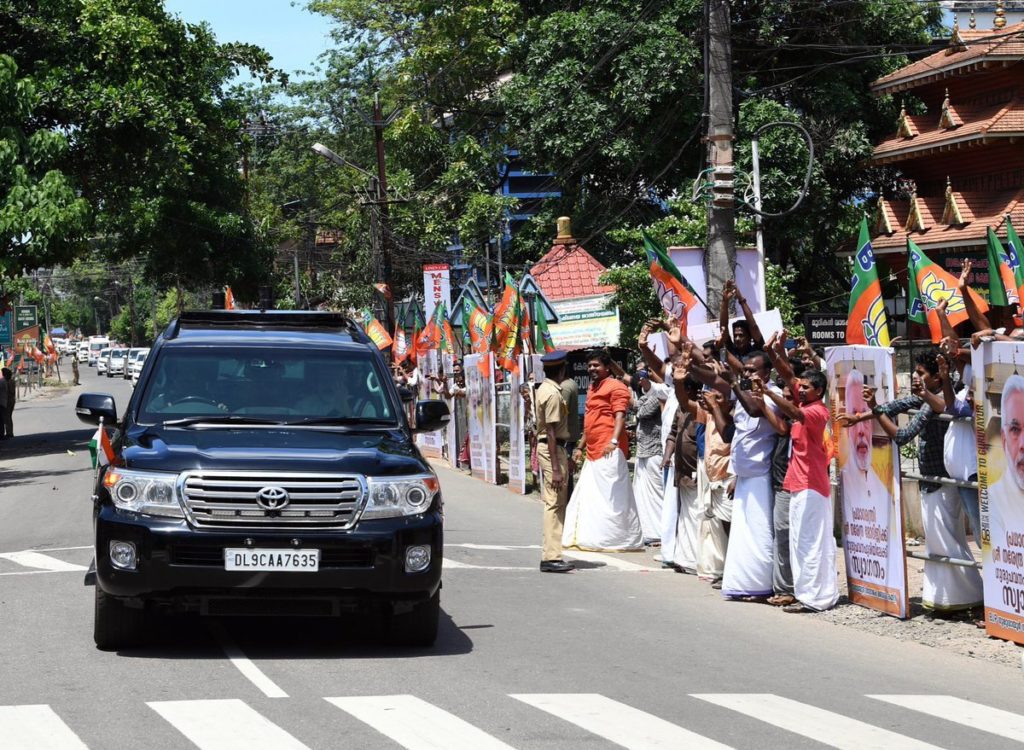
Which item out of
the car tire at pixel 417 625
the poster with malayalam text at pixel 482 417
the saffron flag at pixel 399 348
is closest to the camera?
the car tire at pixel 417 625

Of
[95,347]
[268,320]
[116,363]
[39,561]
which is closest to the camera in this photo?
[268,320]

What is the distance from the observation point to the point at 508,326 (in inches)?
920

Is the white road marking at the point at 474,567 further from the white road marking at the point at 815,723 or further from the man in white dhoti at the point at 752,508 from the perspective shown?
the white road marking at the point at 815,723

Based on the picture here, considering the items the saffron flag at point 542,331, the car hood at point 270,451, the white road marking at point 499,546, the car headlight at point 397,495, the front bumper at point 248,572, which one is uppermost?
the saffron flag at point 542,331

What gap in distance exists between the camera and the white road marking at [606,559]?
13.6m

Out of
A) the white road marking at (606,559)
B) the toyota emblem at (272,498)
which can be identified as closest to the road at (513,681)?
the toyota emblem at (272,498)

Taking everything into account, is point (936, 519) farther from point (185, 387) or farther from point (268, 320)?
point (185, 387)

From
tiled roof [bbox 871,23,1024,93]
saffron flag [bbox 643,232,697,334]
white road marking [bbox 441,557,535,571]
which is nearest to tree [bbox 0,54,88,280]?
saffron flag [bbox 643,232,697,334]

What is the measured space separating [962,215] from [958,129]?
178 centimetres

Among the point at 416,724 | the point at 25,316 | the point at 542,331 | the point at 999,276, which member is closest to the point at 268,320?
the point at 416,724

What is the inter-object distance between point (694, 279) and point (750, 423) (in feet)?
18.5

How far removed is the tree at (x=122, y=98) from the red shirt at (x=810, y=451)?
20715 millimetres

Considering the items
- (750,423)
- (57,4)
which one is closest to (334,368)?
(750,423)

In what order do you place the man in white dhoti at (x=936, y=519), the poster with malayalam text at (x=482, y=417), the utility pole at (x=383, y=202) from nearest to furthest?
1. the man in white dhoti at (x=936, y=519)
2. the poster with malayalam text at (x=482, y=417)
3. the utility pole at (x=383, y=202)
